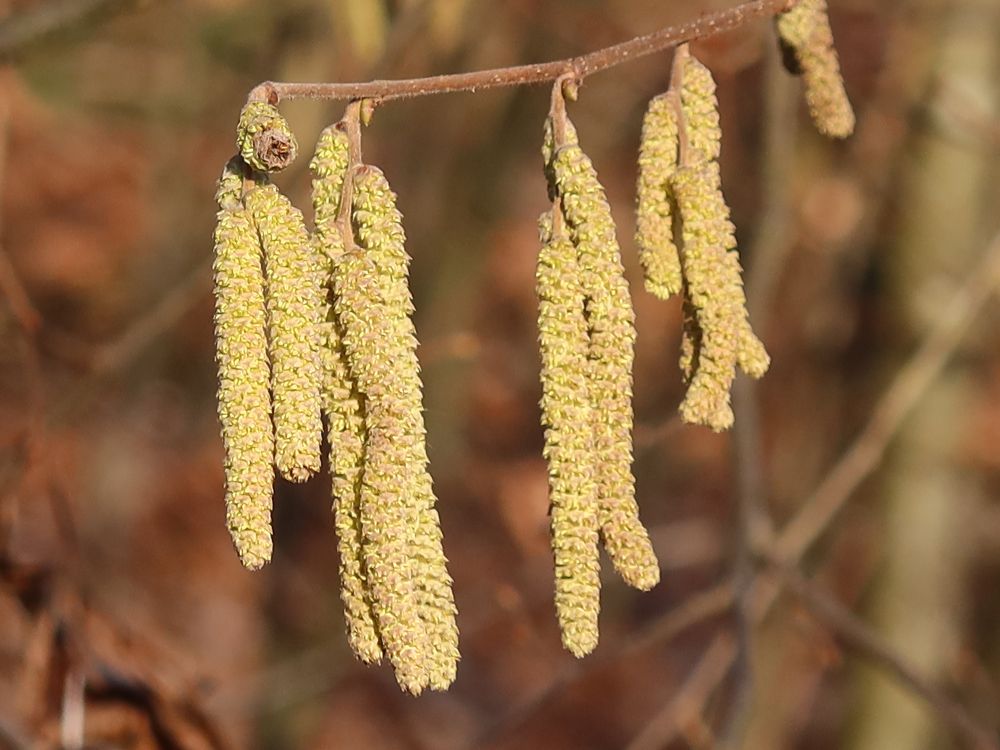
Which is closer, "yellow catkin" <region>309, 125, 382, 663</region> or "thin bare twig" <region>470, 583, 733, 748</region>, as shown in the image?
"yellow catkin" <region>309, 125, 382, 663</region>

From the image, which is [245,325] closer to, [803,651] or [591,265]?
[591,265]

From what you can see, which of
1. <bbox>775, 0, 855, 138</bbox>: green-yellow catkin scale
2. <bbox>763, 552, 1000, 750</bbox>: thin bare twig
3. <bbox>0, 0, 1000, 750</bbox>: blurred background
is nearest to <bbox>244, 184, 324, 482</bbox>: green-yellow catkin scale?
<bbox>775, 0, 855, 138</bbox>: green-yellow catkin scale

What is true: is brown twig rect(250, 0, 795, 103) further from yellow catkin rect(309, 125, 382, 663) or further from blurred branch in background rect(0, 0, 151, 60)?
blurred branch in background rect(0, 0, 151, 60)

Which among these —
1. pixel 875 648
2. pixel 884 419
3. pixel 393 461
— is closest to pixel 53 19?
pixel 393 461

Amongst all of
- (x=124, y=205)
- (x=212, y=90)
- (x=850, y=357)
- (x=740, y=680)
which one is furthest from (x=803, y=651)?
(x=124, y=205)

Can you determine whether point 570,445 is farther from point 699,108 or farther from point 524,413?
point 524,413

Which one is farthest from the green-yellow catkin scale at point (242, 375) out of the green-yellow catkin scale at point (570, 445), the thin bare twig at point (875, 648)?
the thin bare twig at point (875, 648)

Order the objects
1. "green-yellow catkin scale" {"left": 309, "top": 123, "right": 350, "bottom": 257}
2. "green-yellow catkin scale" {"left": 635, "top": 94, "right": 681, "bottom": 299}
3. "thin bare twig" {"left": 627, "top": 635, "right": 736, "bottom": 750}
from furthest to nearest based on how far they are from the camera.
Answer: "thin bare twig" {"left": 627, "top": 635, "right": 736, "bottom": 750} < "green-yellow catkin scale" {"left": 635, "top": 94, "right": 681, "bottom": 299} < "green-yellow catkin scale" {"left": 309, "top": 123, "right": 350, "bottom": 257}

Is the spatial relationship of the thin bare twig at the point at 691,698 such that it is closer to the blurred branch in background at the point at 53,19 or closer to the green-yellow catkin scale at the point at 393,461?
the green-yellow catkin scale at the point at 393,461
